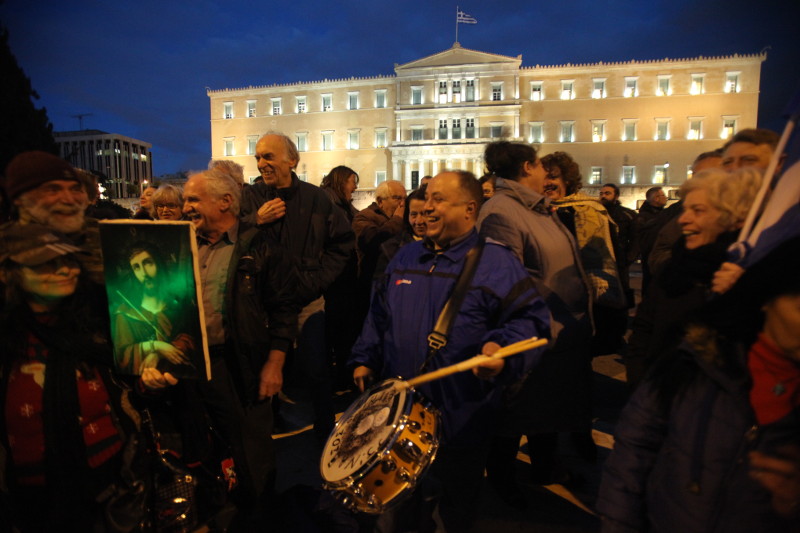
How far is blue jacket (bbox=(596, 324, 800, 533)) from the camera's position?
127 centimetres

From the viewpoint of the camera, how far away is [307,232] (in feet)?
11.9

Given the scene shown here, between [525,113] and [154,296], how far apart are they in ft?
172

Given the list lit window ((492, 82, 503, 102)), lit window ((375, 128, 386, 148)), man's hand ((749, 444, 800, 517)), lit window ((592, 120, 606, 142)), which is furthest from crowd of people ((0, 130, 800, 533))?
lit window ((375, 128, 386, 148))

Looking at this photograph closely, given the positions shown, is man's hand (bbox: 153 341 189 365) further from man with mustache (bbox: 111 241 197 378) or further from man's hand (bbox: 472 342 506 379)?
man's hand (bbox: 472 342 506 379)

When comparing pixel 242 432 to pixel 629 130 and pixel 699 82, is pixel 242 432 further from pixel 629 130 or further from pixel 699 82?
pixel 699 82

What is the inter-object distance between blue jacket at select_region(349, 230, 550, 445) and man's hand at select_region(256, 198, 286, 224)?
1.46 meters

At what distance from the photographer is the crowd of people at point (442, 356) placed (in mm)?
1325

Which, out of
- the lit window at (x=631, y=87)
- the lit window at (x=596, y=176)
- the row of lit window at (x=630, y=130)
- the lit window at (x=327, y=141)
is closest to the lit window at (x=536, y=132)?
the row of lit window at (x=630, y=130)

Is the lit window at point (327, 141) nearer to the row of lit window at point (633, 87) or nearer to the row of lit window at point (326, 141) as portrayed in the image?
the row of lit window at point (326, 141)

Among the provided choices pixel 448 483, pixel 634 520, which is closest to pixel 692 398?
pixel 634 520

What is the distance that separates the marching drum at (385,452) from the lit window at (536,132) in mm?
51053

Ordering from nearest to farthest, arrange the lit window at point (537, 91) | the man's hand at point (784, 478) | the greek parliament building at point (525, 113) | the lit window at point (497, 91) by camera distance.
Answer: the man's hand at point (784, 478)
the greek parliament building at point (525, 113)
the lit window at point (537, 91)
the lit window at point (497, 91)

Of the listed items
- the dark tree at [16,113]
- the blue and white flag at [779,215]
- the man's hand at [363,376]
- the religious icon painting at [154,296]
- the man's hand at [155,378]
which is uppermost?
the dark tree at [16,113]

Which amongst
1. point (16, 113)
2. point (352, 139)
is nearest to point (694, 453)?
point (16, 113)
